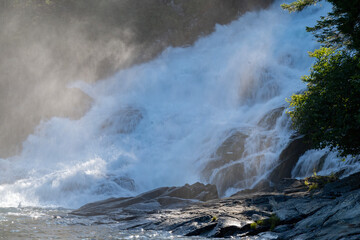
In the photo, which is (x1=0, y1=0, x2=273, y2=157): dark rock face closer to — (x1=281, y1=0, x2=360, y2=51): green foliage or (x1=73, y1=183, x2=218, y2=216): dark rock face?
(x1=73, y1=183, x2=218, y2=216): dark rock face

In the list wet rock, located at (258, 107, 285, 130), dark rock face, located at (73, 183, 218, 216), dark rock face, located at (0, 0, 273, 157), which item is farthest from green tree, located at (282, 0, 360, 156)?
dark rock face, located at (0, 0, 273, 157)

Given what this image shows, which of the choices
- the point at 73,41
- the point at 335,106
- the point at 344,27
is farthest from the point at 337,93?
the point at 73,41

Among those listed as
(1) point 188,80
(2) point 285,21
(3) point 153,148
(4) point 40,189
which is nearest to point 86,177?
(4) point 40,189

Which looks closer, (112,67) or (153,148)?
(153,148)

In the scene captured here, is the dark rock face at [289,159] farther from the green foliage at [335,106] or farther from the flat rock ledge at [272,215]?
the green foliage at [335,106]

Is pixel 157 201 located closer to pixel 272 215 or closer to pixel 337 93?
pixel 272 215

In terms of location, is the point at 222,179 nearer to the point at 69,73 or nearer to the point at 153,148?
the point at 153,148

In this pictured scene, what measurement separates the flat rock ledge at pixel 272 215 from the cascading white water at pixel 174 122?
7.59 m

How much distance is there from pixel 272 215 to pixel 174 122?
2943 centimetres

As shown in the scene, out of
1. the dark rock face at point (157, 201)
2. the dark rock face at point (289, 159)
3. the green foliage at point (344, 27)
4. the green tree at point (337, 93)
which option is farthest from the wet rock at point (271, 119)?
the green foliage at point (344, 27)

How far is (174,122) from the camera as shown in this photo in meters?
40.8

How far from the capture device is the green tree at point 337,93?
542 inches

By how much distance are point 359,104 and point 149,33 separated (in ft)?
161

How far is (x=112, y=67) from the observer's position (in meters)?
56.8
